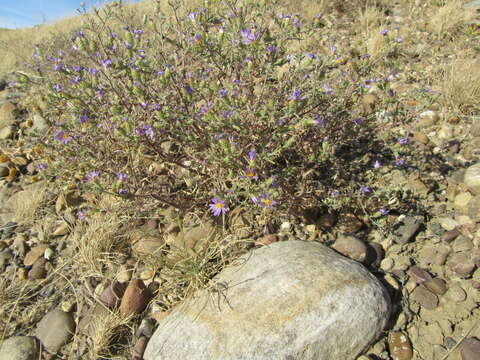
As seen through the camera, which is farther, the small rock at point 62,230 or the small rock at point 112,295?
the small rock at point 62,230

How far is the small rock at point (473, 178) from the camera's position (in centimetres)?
244

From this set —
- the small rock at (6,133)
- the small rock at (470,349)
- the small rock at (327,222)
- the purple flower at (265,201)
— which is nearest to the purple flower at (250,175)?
the purple flower at (265,201)

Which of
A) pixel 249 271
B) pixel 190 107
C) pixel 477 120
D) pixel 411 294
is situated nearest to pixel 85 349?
pixel 249 271

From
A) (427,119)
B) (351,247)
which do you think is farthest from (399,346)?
(427,119)

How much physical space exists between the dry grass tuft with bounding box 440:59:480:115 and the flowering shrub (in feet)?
2.48

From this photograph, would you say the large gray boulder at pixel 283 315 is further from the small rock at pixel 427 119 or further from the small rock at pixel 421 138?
the small rock at pixel 427 119

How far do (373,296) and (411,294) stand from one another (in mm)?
320

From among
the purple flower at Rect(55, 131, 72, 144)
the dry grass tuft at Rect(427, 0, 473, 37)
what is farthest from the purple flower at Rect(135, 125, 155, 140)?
the dry grass tuft at Rect(427, 0, 473, 37)

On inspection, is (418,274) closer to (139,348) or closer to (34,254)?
(139,348)

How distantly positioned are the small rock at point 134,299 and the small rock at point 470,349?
1835 millimetres

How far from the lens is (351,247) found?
240 cm

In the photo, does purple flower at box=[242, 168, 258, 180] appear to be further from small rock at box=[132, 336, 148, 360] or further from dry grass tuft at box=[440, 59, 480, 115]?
dry grass tuft at box=[440, 59, 480, 115]

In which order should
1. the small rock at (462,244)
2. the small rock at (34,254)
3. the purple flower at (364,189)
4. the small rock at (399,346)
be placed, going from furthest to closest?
the small rock at (34,254), the purple flower at (364,189), the small rock at (462,244), the small rock at (399,346)

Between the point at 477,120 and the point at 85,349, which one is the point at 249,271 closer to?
the point at 85,349
